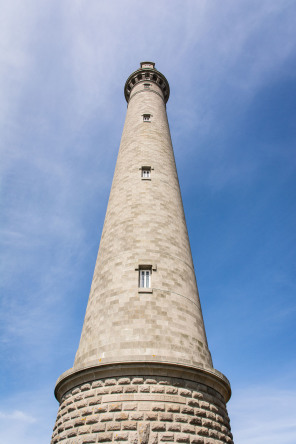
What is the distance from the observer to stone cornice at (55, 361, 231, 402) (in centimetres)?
833

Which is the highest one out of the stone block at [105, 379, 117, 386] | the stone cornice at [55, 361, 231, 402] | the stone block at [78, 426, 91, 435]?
the stone cornice at [55, 361, 231, 402]

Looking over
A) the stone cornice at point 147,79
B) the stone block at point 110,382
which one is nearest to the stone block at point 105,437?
the stone block at point 110,382

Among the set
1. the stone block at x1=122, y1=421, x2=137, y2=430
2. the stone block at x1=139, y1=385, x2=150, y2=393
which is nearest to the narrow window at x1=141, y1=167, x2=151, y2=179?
the stone block at x1=139, y1=385, x2=150, y2=393

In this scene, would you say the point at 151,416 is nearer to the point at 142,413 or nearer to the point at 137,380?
the point at 142,413

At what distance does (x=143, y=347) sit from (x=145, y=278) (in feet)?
7.82

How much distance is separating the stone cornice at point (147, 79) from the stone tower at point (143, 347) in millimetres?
12074

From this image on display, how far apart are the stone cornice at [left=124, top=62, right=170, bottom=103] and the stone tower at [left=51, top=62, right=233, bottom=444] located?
12.1 meters

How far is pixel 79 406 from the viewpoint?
27.8 feet

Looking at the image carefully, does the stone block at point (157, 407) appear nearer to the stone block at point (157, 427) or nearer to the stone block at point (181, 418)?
the stone block at point (157, 427)

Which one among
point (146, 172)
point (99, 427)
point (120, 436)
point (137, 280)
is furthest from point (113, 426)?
point (146, 172)

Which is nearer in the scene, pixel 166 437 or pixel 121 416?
pixel 166 437

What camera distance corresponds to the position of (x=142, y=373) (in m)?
8.31

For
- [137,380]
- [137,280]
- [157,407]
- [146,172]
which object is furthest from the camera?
[146,172]

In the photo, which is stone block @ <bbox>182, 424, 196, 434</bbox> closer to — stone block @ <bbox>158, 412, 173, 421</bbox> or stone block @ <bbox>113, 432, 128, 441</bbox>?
stone block @ <bbox>158, 412, 173, 421</bbox>
